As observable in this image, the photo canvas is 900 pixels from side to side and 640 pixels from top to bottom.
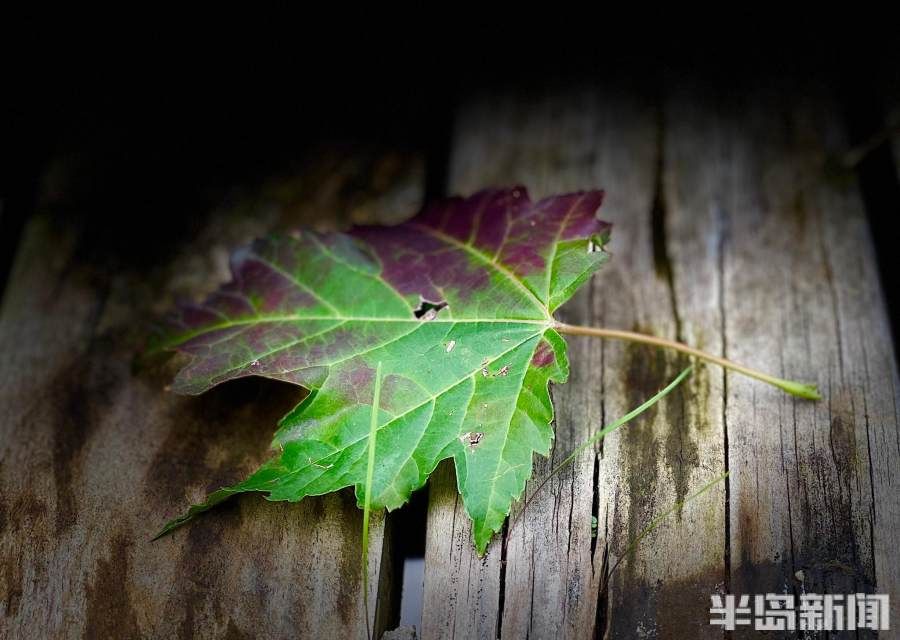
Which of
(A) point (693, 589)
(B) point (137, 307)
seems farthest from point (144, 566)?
(A) point (693, 589)

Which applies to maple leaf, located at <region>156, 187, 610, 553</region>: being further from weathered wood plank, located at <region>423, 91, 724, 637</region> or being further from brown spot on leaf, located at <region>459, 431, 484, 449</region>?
weathered wood plank, located at <region>423, 91, 724, 637</region>

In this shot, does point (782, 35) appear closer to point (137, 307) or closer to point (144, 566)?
point (137, 307)

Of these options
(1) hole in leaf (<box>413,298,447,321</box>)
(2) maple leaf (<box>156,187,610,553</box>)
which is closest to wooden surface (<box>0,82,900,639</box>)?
(2) maple leaf (<box>156,187,610,553</box>)

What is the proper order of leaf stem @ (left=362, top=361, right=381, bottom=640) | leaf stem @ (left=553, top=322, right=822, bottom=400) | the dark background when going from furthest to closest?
the dark background, leaf stem @ (left=553, top=322, right=822, bottom=400), leaf stem @ (left=362, top=361, right=381, bottom=640)

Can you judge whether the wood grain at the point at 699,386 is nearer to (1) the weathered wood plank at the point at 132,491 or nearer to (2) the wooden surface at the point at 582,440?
(2) the wooden surface at the point at 582,440

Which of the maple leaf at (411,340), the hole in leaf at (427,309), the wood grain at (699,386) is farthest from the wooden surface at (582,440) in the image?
the hole in leaf at (427,309)

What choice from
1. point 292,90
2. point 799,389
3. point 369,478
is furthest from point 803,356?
point 292,90

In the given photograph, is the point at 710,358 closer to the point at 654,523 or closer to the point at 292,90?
the point at 654,523
